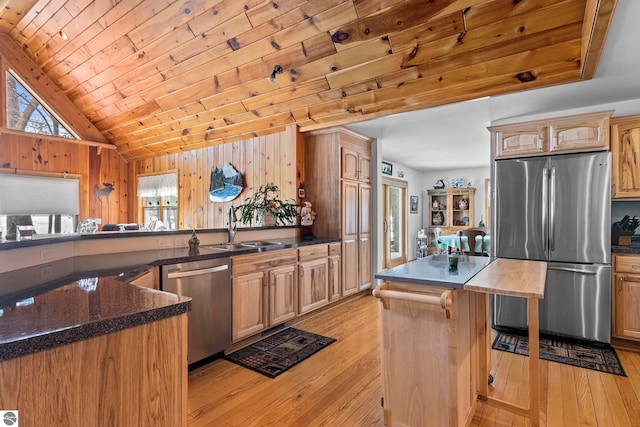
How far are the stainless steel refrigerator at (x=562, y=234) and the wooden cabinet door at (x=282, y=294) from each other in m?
2.13

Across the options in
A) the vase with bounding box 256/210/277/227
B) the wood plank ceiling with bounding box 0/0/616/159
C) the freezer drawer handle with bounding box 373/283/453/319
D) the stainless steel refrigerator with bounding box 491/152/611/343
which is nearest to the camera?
the freezer drawer handle with bounding box 373/283/453/319

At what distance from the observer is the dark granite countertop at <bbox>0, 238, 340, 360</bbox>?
0.81 metres

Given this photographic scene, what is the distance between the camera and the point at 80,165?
5914 millimetres

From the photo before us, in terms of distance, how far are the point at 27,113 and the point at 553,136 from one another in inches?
292

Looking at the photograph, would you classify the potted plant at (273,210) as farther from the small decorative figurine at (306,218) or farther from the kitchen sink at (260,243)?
the kitchen sink at (260,243)

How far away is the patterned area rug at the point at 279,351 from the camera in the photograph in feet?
8.40

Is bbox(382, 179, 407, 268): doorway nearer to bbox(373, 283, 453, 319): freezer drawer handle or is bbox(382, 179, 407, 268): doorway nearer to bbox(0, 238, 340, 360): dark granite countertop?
bbox(373, 283, 453, 319): freezer drawer handle

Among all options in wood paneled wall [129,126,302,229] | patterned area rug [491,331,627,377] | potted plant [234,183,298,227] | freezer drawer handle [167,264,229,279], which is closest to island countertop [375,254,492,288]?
patterned area rug [491,331,627,377]

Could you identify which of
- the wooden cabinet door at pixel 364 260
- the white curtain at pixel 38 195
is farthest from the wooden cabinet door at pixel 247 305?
the white curtain at pixel 38 195

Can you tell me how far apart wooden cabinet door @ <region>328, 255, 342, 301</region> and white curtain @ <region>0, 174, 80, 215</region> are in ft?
16.2

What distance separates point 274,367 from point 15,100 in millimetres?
5959

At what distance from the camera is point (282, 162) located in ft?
14.9

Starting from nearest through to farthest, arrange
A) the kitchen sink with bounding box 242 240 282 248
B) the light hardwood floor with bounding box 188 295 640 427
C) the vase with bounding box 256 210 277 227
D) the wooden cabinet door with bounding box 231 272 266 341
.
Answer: the light hardwood floor with bounding box 188 295 640 427
the wooden cabinet door with bounding box 231 272 266 341
the kitchen sink with bounding box 242 240 282 248
the vase with bounding box 256 210 277 227

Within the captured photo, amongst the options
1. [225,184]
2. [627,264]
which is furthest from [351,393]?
[225,184]
